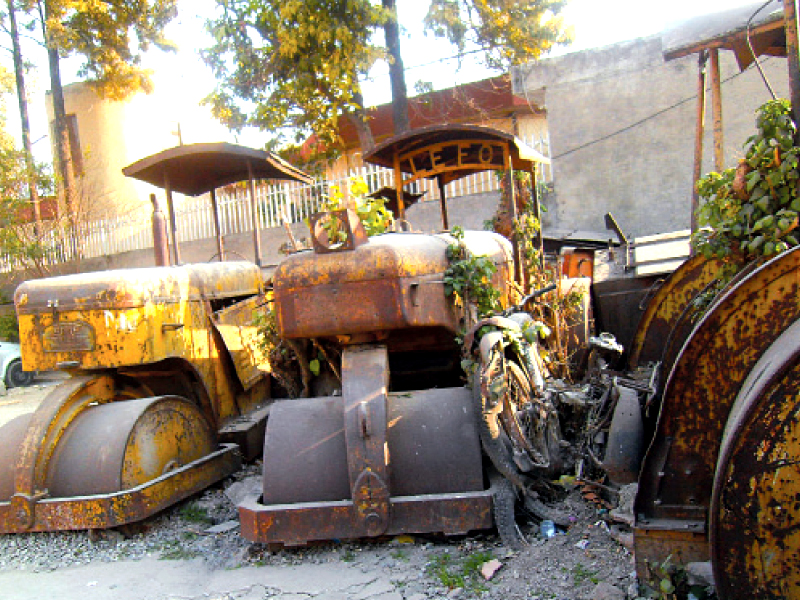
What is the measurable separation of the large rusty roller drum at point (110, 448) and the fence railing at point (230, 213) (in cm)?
892

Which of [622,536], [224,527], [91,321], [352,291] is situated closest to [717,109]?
[352,291]

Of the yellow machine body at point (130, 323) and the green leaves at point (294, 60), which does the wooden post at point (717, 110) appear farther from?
the green leaves at point (294, 60)

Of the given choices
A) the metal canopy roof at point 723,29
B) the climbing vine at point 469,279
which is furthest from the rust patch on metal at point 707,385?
the metal canopy roof at point 723,29

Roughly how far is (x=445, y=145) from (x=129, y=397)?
12.3ft

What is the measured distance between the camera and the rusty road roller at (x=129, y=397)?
438 centimetres

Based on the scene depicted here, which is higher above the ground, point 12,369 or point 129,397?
point 129,397

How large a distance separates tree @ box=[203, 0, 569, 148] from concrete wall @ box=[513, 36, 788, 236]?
2.80 m

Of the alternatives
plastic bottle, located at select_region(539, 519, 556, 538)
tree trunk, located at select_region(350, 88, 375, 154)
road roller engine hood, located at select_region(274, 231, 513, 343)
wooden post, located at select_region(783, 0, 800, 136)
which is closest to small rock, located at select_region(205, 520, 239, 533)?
road roller engine hood, located at select_region(274, 231, 513, 343)

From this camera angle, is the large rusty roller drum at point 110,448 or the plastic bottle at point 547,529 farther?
the large rusty roller drum at point 110,448

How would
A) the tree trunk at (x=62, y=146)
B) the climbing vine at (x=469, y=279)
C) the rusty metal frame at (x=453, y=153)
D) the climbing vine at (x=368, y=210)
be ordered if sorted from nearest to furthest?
the climbing vine at (x=469, y=279)
the climbing vine at (x=368, y=210)
the rusty metal frame at (x=453, y=153)
the tree trunk at (x=62, y=146)

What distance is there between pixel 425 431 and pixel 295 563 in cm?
99

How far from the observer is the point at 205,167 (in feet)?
25.0

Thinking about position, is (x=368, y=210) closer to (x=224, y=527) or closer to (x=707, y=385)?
(x=224, y=527)

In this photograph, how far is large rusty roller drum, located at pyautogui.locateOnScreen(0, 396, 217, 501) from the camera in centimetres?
443
